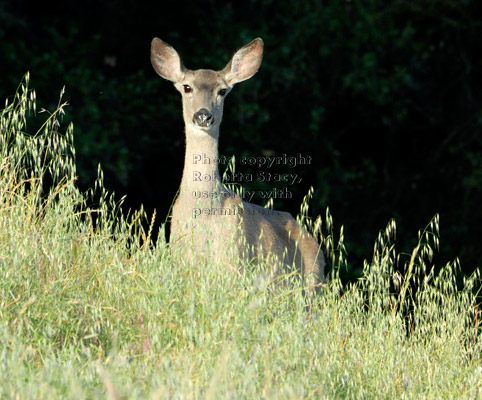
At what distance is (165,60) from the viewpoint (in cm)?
661

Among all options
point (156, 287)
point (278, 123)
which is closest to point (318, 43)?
point (278, 123)

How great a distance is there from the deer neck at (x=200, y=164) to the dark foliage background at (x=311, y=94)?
2.99 meters

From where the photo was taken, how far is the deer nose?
601 cm

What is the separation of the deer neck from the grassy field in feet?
4.17

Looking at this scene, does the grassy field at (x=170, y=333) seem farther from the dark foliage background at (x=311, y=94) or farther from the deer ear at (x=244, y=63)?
the dark foliage background at (x=311, y=94)

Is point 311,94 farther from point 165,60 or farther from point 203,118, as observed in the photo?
point 203,118

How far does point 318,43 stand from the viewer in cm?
1022

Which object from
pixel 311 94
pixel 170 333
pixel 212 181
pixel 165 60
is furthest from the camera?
pixel 311 94

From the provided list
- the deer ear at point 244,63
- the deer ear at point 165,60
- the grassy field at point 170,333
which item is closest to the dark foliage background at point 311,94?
the deer ear at point 165,60

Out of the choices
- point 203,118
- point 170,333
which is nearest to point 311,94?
point 203,118

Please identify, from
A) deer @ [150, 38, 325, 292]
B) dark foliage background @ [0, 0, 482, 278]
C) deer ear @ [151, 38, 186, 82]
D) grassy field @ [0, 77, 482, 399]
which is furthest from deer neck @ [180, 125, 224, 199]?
dark foliage background @ [0, 0, 482, 278]

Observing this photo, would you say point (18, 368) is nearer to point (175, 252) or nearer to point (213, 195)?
point (175, 252)

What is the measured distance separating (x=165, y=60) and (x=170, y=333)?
343cm

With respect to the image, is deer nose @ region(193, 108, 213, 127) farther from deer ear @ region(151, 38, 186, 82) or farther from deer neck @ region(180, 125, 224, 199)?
deer ear @ region(151, 38, 186, 82)
